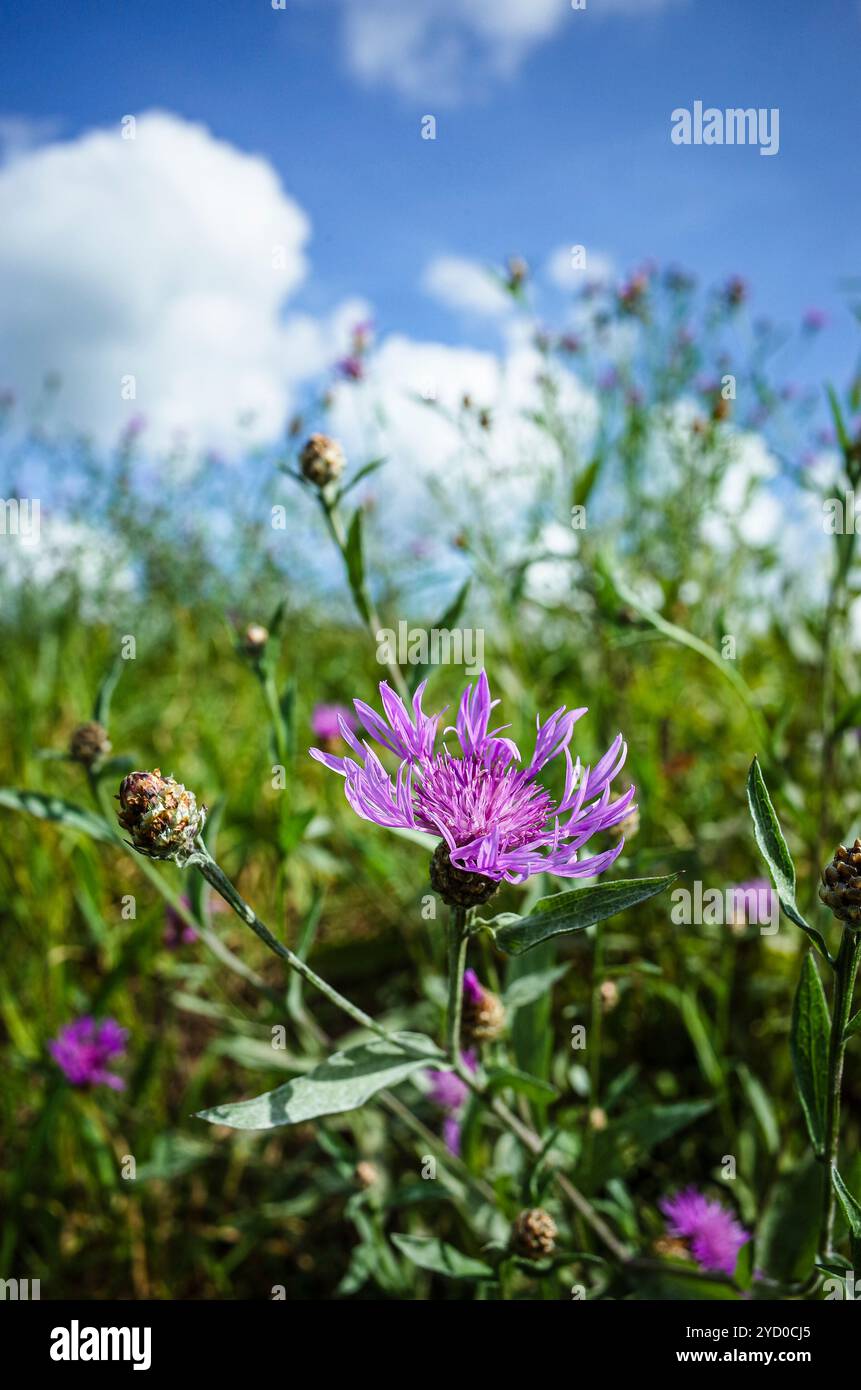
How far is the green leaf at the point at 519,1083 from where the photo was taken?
1.94 ft

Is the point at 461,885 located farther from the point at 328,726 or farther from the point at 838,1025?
the point at 328,726

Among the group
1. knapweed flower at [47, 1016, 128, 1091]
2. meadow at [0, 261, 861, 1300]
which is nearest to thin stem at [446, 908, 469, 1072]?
meadow at [0, 261, 861, 1300]

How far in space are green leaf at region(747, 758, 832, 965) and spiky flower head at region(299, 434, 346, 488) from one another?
17.4 inches

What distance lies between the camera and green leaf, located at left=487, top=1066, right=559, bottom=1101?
592 millimetres

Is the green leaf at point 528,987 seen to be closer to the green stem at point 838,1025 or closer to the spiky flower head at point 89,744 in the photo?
the green stem at point 838,1025

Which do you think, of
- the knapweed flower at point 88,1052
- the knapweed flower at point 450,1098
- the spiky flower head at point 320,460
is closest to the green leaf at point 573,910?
the spiky flower head at point 320,460

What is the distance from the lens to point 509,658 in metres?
1.66

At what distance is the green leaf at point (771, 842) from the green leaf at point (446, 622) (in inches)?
11.2

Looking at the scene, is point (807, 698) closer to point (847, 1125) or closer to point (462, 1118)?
point (847, 1125)

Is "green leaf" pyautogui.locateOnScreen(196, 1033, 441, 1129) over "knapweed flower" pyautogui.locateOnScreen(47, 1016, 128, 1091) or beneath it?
over

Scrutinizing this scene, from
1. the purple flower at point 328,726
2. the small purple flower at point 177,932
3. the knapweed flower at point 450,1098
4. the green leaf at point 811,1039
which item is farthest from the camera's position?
the purple flower at point 328,726

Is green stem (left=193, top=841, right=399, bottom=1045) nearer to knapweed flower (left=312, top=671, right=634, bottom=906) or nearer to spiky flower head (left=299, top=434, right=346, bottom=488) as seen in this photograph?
knapweed flower (left=312, top=671, right=634, bottom=906)
